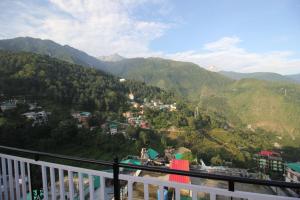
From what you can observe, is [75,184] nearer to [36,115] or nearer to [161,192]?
[161,192]

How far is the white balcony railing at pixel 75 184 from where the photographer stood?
1316 mm

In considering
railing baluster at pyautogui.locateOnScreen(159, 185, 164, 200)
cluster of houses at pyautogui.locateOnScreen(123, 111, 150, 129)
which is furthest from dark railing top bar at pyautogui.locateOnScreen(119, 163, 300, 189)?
cluster of houses at pyautogui.locateOnScreen(123, 111, 150, 129)

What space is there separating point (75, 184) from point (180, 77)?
358ft

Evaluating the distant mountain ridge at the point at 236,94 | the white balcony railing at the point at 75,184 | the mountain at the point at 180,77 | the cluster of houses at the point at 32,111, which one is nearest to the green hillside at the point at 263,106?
the distant mountain ridge at the point at 236,94

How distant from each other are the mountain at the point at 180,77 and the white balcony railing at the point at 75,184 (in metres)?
80.3

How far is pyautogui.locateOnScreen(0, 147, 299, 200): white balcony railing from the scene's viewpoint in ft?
4.32

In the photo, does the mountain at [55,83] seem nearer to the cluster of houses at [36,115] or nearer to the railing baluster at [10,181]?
the cluster of houses at [36,115]

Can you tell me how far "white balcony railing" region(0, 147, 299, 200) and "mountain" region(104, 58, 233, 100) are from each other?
264 ft

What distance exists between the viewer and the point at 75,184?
185 centimetres

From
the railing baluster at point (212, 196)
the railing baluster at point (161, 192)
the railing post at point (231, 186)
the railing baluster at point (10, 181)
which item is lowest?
the railing baluster at point (10, 181)

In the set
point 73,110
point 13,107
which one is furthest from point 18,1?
point 73,110

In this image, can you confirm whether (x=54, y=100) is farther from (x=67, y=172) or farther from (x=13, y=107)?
(x=67, y=172)

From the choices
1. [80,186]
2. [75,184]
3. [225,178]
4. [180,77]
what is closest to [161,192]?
[225,178]

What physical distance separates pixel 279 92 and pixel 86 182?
73191 mm
